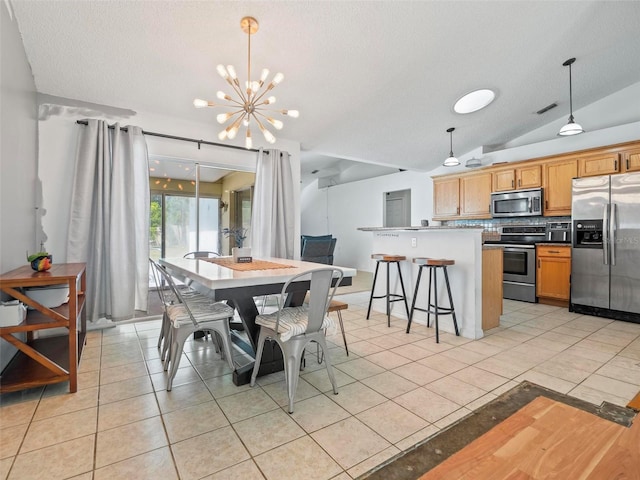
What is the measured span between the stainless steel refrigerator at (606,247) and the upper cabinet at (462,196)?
4.87ft

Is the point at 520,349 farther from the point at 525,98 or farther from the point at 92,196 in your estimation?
the point at 92,196

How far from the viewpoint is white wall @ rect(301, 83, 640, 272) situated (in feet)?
14.8

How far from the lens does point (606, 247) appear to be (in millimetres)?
3883

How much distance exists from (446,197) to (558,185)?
6.15 feet

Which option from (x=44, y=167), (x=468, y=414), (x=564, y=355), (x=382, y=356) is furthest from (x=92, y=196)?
(x=564, y=355)

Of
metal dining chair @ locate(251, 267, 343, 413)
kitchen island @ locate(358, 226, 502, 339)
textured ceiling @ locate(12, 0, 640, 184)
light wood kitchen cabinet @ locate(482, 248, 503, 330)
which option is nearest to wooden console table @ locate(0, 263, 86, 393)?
metal dining chair @ locate(251, 267, 343, 413)

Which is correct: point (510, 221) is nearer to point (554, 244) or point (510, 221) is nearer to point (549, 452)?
point (554, 244)

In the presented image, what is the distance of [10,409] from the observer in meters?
1.92

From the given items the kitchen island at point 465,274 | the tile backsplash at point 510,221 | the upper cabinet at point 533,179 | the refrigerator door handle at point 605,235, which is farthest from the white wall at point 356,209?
the kitchen island at point 465,274

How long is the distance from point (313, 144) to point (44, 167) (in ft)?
10.8

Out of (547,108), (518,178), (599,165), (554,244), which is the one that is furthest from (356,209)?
(599,165)

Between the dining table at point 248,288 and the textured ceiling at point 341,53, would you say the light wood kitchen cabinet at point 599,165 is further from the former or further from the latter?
the dining table at point 248,288

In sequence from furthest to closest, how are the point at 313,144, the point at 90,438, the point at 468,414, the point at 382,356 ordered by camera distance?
the point at 313,144, the point at 382,356, the point at 468,414, the point at 90,438

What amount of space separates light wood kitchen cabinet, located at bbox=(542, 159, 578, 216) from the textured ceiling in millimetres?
866
